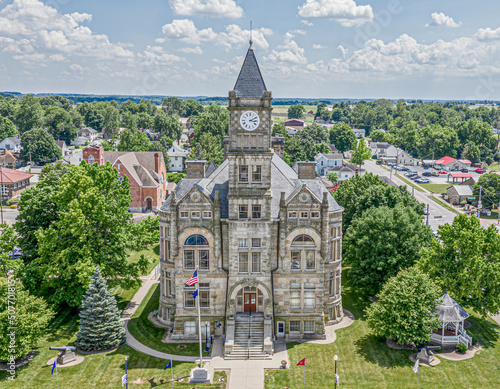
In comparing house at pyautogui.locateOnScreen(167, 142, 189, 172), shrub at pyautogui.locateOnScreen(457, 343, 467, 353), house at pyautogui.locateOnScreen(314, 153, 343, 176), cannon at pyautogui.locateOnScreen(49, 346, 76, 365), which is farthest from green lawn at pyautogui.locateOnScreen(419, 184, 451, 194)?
cannon at pyautogui.locateOnScreen(49, 346, 76, 365)

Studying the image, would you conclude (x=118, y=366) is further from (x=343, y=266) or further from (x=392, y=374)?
(x=343, y=266)

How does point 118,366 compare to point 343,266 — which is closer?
point 118,366

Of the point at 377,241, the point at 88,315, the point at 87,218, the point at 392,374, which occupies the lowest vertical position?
the point at 392,374

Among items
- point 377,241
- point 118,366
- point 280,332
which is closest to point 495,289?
point 377,241

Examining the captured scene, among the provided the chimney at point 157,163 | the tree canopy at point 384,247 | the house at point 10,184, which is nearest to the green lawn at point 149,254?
the tree canopy at point 384,247

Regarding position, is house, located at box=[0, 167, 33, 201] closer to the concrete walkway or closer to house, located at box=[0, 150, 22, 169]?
house, located at box=[0, 150, 22, 169]

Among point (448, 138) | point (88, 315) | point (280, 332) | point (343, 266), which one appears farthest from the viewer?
point (448, 138)

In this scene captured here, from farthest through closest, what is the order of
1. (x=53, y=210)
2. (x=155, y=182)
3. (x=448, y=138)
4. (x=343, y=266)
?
(x=448, y=138)
(x=155, y=182)
(x=343, y=266)
(x=53, y=210)

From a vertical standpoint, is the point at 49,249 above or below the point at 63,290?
above
